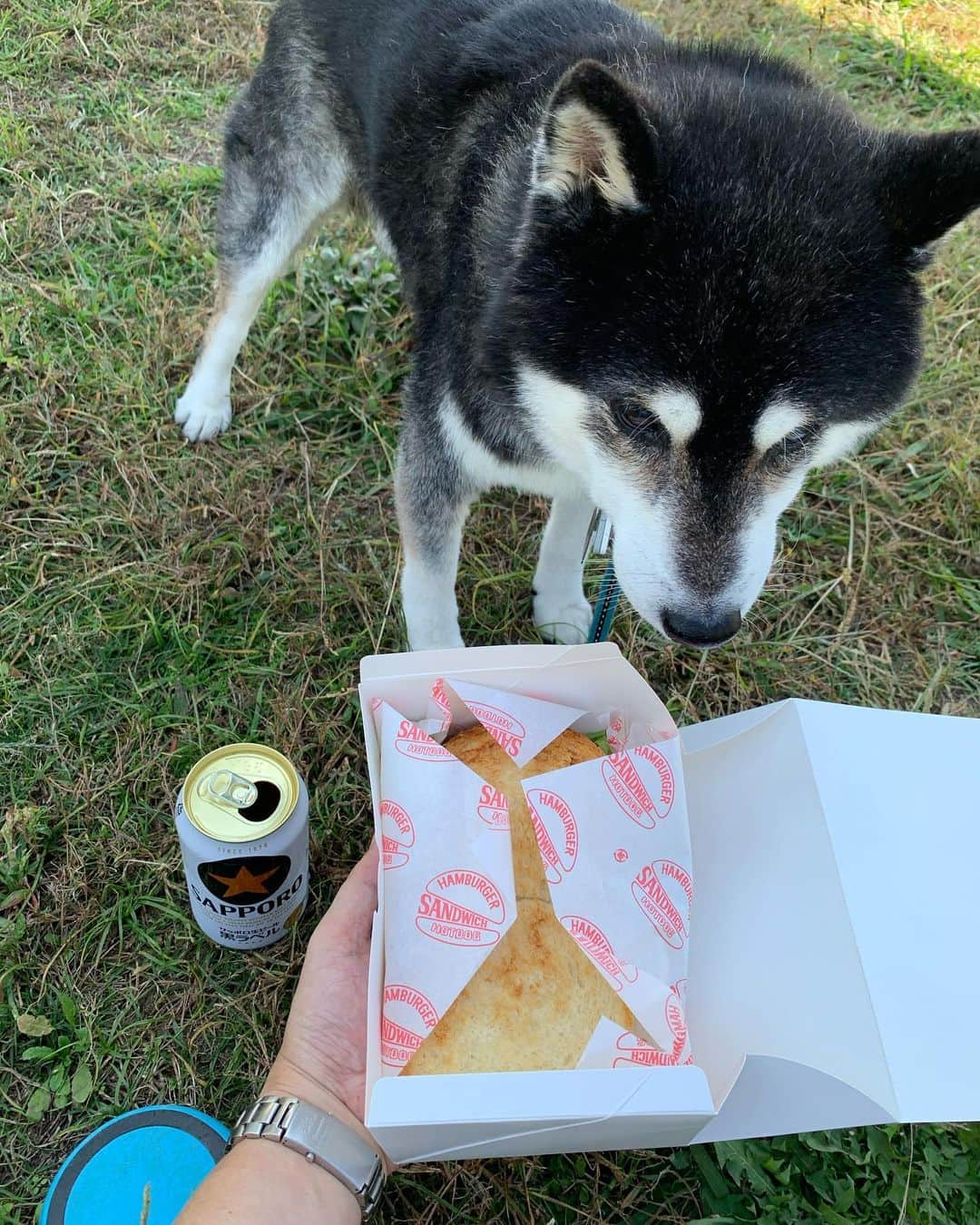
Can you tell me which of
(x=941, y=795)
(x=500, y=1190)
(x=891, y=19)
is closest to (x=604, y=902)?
(x=941, y=795)

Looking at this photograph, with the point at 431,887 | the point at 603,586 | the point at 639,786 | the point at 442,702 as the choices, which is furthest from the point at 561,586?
the point at 431,887

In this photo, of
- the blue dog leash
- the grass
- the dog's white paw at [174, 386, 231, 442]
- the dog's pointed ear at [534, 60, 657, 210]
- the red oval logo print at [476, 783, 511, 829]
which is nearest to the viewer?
the dog's pointed ear at [534, 60, 657, 210]

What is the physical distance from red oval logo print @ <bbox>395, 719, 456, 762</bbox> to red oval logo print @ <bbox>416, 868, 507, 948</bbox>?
0.69ft

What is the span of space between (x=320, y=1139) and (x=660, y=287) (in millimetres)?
1613

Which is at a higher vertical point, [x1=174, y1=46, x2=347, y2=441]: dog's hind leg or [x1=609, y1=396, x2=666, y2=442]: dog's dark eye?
[x1=609, y1=396, x2=666, y2=442]: dog's dark eye

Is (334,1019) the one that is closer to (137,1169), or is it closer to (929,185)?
(137,1169)

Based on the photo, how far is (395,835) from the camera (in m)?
1.67

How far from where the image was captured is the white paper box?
4.48ft

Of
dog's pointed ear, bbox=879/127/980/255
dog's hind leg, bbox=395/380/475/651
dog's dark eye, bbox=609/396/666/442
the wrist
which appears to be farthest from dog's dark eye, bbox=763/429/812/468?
the wrist

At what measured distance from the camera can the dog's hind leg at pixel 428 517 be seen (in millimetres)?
2350

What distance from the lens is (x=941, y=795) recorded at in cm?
167

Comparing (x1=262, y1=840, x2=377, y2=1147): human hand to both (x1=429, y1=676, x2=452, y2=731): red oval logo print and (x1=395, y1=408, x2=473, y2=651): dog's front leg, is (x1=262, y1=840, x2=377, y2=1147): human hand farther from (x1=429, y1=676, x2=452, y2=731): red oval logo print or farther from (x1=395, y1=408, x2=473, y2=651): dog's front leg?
(x1=395, y1=408, x2=473, y2=651): dog's front leg

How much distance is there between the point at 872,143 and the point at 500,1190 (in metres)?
2.27

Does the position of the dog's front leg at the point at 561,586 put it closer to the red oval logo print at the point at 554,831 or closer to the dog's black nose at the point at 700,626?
the dog's black nose at the point at 700,626
